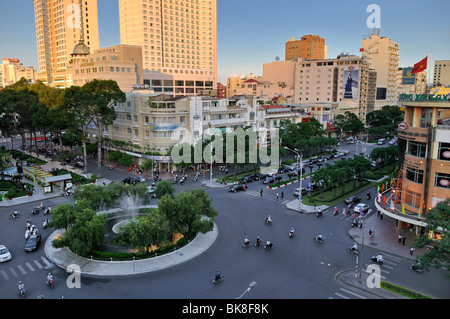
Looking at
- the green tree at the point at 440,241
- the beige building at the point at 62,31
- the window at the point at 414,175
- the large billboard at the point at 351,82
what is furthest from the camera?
the beige building at the point at 62,31

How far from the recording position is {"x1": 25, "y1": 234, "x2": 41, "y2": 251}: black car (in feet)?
113

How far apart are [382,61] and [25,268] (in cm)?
16235

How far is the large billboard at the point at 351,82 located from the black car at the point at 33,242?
121 meters

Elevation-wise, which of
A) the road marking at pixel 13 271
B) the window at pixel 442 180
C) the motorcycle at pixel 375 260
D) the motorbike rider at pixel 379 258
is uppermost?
the window at pixel 442 180

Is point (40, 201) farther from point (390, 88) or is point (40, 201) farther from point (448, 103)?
point (390, 88)

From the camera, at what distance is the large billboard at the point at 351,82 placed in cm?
12984

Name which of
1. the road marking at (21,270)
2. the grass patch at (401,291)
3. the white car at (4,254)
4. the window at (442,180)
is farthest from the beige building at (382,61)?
the road marking at (21,270)

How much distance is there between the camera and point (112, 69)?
100188mm

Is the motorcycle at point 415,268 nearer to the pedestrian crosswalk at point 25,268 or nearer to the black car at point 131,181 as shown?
the pedestrian crosswalk at point 25,268

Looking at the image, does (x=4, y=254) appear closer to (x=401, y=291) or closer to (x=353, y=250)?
(x=353, y=250)

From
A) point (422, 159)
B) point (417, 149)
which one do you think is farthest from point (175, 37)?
point (422, 159)

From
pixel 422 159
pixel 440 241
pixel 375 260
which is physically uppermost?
pixel 422 159

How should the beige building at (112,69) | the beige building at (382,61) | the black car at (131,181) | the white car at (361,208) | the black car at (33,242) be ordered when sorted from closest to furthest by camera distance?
Answer: the black car at (33,242)
the white car at (361,208)
the black car at (131,181)
the beige building at (112,69)
the beige building at (382,61)

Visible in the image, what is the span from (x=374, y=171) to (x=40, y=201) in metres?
60.2
